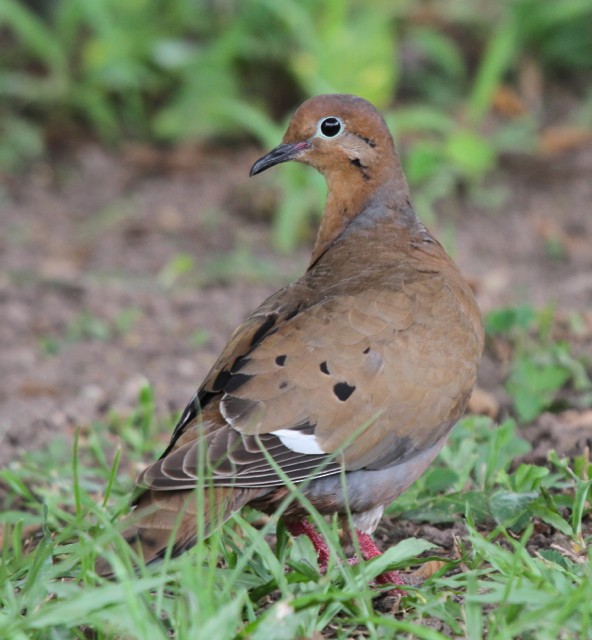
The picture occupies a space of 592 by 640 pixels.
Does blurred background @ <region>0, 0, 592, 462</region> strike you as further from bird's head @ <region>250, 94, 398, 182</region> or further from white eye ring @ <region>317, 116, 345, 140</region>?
white eye ring @ <region>317, 116, 345, 140</region>

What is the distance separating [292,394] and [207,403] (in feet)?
0.92

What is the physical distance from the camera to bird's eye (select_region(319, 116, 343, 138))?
436 centimetres

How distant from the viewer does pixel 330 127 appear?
14.3 feet

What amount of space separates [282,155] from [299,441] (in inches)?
56.3

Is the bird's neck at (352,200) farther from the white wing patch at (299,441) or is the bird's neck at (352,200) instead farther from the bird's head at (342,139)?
the white wing patch at (299,441)

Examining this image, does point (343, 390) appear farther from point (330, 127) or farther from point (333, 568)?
point (330, 127)

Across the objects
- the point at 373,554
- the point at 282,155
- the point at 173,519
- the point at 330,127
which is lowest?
the point at 373,554

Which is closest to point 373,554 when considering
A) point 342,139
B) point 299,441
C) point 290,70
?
point 299,441

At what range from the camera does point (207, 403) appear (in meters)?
3.55

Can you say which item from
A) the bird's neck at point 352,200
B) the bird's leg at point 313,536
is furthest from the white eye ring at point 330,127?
the bird's leg at point 313,536

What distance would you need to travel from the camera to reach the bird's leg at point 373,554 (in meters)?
3.38

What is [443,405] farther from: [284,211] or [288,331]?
[284,211]

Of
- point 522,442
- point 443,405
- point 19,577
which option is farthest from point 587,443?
point 19,577

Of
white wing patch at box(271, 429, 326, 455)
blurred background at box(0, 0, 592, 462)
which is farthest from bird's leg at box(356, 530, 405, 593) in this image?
blurred background at box(0, 0, 592, 462)
